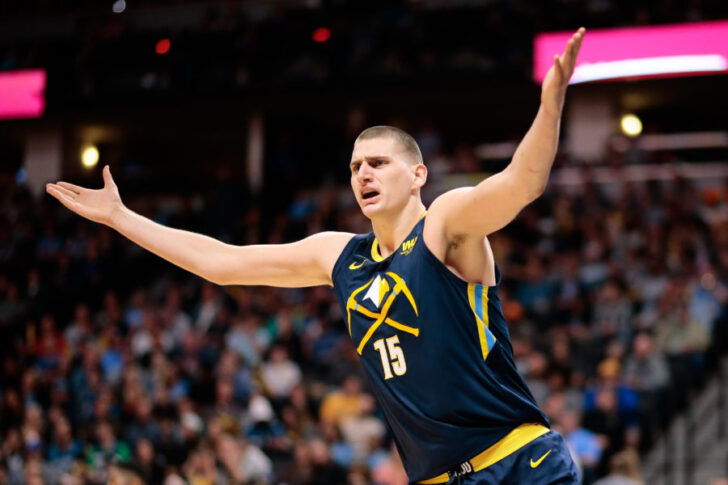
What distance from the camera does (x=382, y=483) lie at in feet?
34.0

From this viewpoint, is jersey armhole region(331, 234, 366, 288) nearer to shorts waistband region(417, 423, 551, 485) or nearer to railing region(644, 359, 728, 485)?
shorts waistband region(417, 423, 551, 485)

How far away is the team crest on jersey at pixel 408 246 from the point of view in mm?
4324

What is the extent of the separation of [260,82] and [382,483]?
12104mm

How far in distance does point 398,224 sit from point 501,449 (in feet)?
3.78

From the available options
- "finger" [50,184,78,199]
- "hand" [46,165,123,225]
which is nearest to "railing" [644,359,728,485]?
"hand" [46,165,123,225]

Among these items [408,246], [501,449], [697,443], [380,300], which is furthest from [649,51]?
[501,449]

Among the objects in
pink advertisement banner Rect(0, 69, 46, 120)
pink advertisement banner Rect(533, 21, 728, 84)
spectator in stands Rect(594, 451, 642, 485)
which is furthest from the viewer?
pink advertisement banner Rect(0, 69, 46, 120)

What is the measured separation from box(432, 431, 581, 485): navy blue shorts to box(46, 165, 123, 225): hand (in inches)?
96.5

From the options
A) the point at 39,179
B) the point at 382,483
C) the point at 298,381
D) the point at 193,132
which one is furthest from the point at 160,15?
the point at 382,483

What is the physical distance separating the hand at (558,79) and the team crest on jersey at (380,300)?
3.54 feet

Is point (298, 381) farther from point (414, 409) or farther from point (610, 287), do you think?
point (414, 409)

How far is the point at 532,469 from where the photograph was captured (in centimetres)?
415

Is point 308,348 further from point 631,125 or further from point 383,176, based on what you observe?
point 383,176

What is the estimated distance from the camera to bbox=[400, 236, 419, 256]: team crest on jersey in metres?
4.32
